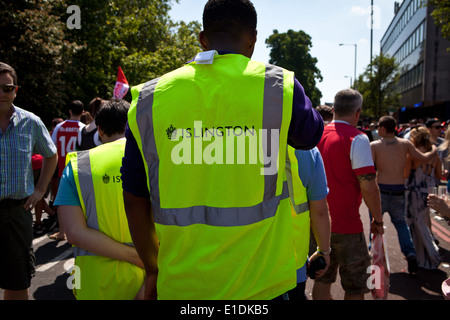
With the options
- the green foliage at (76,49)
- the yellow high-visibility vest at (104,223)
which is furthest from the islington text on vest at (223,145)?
the green foliage at (76,49)

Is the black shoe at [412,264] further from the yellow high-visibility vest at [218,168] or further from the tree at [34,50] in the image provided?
the tree at [34,50]

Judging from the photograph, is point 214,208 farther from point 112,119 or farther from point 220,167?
point 112,119

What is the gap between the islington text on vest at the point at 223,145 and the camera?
1.44 m

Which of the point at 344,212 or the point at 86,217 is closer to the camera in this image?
the point at 86,217

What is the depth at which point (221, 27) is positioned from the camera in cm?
164

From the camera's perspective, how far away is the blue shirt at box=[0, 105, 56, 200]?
3.20 m

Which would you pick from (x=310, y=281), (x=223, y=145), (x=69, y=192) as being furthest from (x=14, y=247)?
(x=310, y=281)

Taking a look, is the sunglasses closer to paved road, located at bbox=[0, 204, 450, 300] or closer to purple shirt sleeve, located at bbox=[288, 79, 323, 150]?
paved road, located at bbox=[0, 204, 450, 300]

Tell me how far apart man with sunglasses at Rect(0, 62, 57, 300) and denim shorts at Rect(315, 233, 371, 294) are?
2812 mm

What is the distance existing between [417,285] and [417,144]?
7.81 ft

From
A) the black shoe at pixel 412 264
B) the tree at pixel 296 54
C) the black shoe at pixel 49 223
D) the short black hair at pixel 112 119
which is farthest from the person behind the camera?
the tree at pixel 296 54

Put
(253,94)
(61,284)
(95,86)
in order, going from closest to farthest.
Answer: (253,94)
(61,284)
(95,86)
